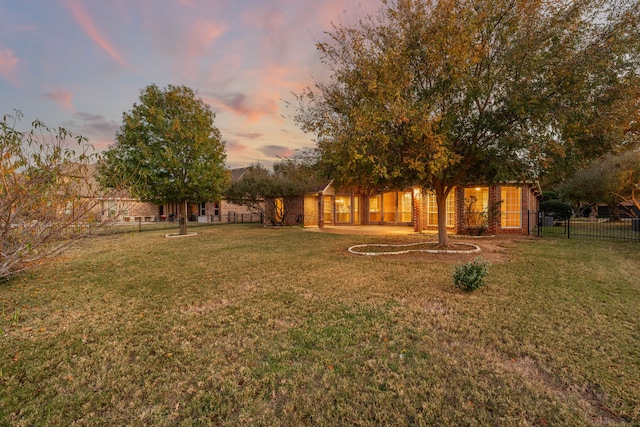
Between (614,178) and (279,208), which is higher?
(614,178)

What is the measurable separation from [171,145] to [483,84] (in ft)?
42.9

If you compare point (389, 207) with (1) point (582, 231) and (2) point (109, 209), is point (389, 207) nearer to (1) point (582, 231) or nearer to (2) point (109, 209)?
(1) point (582, 231)

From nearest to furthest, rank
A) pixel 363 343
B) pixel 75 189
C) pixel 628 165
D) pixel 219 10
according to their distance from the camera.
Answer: pixel 363 343, pixel 75 189, pixel 219 10, pixel 628 165

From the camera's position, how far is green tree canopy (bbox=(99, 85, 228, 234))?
43.5ft

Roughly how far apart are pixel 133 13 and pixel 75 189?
26.1ft

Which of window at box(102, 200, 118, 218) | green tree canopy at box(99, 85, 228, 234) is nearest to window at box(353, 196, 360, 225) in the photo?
green tree canopy at box(99, 85, 228, 234)

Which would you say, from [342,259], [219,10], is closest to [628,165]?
[342,259]

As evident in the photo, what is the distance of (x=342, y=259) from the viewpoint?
8.43 m

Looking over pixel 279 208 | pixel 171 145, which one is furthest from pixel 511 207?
pixel 171 145

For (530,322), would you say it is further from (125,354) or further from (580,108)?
(580,108)

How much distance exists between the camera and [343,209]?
21922mm

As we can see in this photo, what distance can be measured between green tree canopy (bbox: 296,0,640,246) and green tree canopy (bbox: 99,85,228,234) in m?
8.18

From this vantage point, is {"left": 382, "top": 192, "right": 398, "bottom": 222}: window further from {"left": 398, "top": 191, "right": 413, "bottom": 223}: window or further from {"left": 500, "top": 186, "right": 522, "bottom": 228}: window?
{"left": 500, "top": 186, "right": 522, "bottom": 228}: window

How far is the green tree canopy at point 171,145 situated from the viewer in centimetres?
1326
